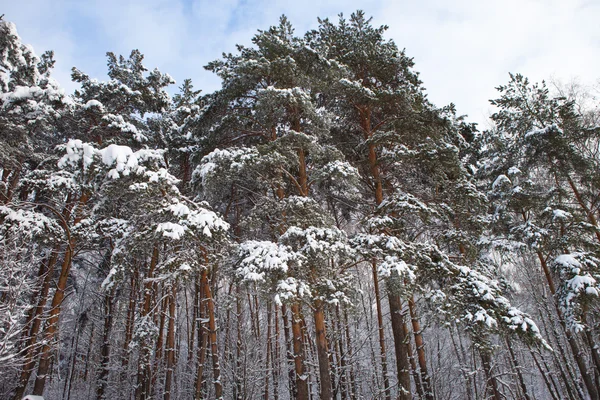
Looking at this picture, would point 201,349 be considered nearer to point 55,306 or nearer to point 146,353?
point 146,353

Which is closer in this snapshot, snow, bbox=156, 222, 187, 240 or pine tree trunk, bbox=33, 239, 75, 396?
snow, bbox=156, 222, 187, 240

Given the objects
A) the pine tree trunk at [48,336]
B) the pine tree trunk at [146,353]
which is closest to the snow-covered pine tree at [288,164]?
the pine tree trunk at [146,353]

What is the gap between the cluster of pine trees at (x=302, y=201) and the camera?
290 inches

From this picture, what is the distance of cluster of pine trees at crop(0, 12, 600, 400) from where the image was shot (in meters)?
7.38

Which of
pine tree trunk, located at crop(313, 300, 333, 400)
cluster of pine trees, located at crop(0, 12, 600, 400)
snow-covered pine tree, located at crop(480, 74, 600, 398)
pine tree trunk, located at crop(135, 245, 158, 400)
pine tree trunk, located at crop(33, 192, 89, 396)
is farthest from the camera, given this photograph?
pine tree trunk, located at crop(135, 245, 158, 400)

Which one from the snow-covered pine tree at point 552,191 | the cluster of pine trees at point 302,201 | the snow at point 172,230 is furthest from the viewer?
the snow-covered pine tree at point 552,191

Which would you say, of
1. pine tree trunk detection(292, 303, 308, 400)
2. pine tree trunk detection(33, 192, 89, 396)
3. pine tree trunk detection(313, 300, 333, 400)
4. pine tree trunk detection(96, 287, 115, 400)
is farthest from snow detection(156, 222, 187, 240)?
pine tree trunk detection(96, 287, 115, 400)

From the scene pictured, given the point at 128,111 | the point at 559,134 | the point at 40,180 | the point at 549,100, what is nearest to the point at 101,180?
the point at 40,180

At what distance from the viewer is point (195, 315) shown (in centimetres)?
1580

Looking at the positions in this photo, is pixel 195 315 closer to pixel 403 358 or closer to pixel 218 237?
pixel 218 237

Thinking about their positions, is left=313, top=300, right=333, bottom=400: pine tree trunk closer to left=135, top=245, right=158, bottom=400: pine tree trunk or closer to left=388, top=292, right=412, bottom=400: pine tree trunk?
left=388, top=292, right=412, bottom=400: pine tree trunk

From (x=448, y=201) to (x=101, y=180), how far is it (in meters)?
9.89

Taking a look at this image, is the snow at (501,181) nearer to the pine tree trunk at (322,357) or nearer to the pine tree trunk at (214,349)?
the pine tree trunk at (322,357)

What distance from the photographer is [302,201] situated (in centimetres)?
835
